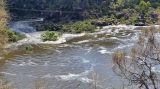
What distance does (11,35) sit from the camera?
53.3 m

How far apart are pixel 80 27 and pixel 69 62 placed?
17340 mm

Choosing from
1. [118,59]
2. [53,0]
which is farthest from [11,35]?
[118,59]

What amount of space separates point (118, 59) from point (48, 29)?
37338 mm

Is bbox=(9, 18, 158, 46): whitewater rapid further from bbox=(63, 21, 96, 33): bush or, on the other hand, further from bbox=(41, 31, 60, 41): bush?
bbox=(63, 21, 96, 33): bush

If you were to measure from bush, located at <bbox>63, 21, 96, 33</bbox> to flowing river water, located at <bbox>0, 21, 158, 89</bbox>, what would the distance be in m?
1.92

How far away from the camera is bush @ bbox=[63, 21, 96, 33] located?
59.8 m

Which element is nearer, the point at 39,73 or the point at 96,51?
the point at 39,73

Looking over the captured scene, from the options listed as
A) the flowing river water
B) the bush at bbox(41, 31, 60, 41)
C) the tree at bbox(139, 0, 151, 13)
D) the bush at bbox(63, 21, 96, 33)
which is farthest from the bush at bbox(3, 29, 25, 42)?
the tree at bbox(139, 0, 151, 13)

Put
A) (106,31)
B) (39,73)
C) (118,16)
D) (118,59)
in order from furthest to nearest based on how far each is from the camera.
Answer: (118,16)
(106,31)
(39,73)
(118,59)

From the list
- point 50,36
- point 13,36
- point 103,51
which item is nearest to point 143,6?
point 50,36

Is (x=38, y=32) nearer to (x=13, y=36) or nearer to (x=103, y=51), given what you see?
(x=13, y=36)

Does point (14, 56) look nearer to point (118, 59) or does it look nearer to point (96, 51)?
point (96, 51)

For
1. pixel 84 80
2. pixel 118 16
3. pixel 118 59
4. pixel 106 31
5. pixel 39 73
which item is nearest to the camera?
pixel 118 59

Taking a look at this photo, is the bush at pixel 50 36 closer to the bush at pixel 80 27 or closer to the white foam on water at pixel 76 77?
the bush at pixel 80 27
